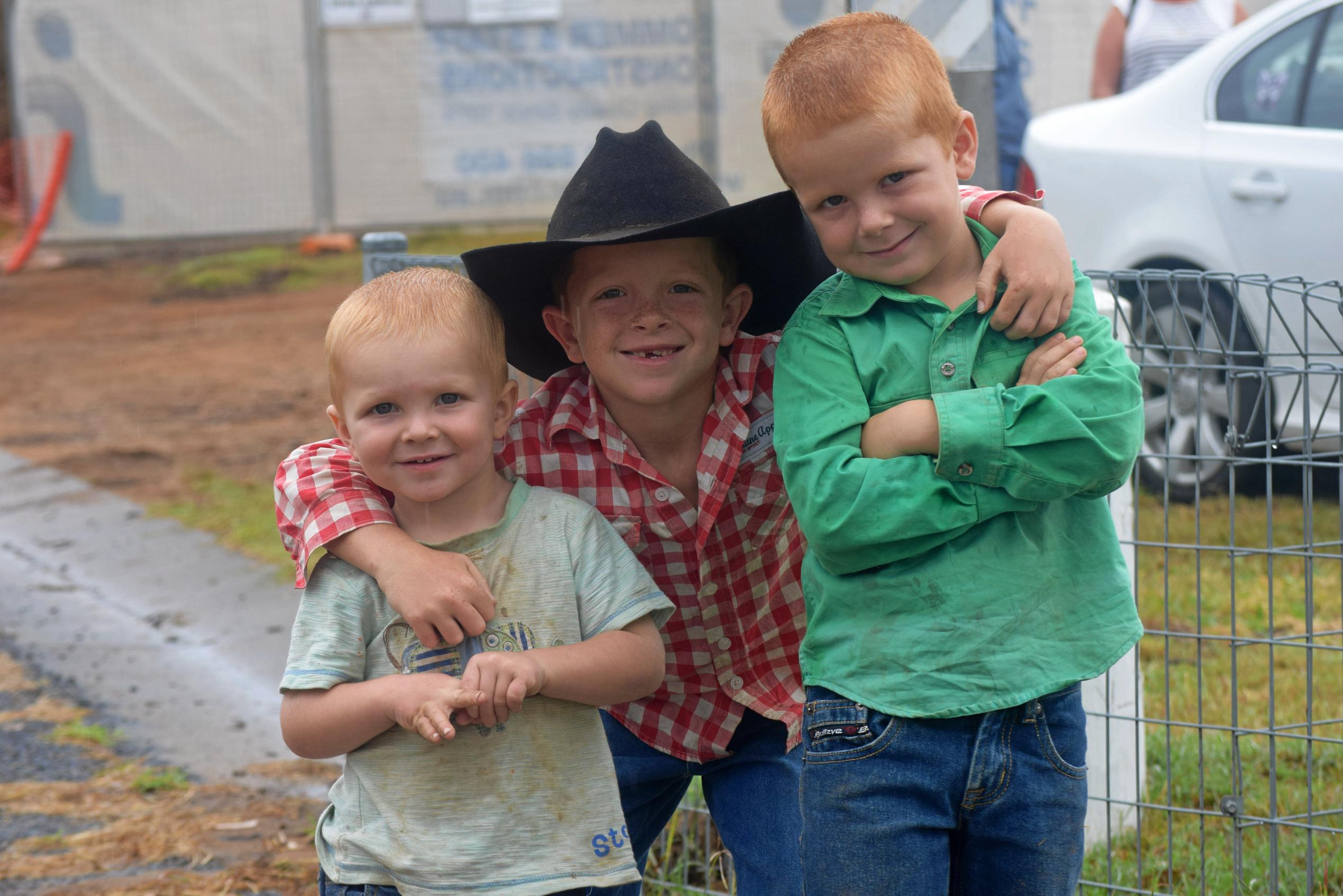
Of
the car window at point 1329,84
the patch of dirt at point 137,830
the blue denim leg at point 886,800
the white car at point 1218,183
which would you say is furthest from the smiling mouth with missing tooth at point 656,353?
the car window at point 1329,84

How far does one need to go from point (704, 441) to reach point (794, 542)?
0.22 meters

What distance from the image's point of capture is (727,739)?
236 cm

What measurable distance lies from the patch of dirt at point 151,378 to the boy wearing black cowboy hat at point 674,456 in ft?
16.4

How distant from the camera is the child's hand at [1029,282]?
1.84 m

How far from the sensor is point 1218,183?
517 cm

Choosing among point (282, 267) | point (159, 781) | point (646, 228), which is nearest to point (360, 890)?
point (646, 228)

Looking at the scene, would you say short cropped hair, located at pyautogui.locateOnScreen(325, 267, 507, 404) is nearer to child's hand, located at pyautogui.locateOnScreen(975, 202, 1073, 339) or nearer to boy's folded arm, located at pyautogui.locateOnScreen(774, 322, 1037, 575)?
boy's folded arm, located at pyautogui.locateOnScreen(774, 322, 1037, 575)

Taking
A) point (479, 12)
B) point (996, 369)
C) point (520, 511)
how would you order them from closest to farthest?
point (996, 369) → point (520, 511) → point (479, 12)

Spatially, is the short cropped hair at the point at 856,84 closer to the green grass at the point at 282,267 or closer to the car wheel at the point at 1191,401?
the car wheel at the point at 1191,401

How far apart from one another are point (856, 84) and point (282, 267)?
12283 millimetres

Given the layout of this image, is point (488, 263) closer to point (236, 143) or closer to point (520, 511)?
point (520, 511)

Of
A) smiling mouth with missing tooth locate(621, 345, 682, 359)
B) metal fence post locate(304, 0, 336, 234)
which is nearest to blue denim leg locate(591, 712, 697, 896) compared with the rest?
smiling mouth with missing tooth locate(621, 345, 682, 359)

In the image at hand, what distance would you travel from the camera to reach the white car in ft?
16.0

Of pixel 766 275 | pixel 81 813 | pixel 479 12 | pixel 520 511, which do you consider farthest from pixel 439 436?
pixel 479 12
